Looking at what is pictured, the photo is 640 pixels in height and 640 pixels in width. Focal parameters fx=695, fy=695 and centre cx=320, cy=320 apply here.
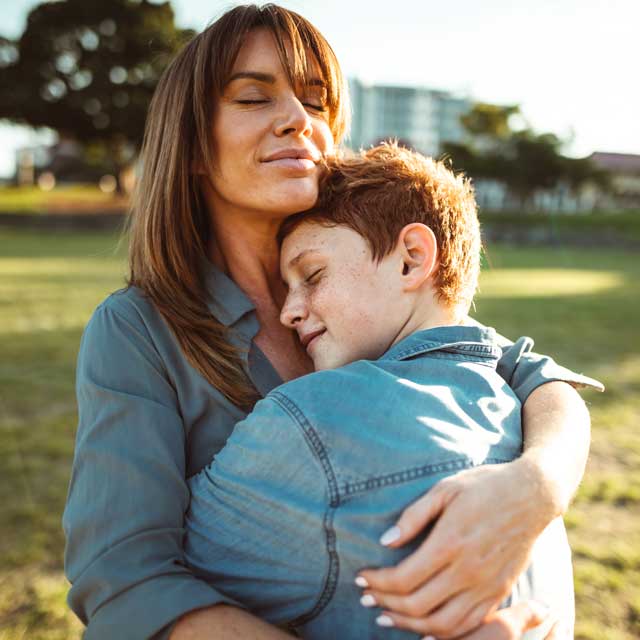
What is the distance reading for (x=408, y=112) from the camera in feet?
316

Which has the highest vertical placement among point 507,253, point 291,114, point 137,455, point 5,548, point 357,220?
point 291,114

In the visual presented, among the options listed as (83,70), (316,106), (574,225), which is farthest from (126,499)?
(83,70)

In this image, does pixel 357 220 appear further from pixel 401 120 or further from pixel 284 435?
pixel 401 120

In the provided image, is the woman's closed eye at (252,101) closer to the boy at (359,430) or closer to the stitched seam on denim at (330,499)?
the boy at (359,430)

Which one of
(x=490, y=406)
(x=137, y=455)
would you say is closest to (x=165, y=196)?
(x=137, y=455)

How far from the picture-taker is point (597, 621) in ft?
9.88

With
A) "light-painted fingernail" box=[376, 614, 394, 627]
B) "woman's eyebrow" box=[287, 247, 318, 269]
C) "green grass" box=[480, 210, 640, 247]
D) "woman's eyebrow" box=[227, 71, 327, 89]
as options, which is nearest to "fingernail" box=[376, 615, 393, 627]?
"light-painted fingernail" box=[376, 614, 394, 627]

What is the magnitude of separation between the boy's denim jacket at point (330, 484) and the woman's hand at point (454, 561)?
0.12ft

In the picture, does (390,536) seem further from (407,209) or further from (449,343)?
(407,209)

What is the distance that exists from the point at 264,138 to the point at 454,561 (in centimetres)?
124

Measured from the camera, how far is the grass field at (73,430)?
312 cm

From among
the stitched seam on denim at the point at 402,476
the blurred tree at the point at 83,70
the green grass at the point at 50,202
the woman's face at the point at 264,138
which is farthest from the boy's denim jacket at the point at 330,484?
the blurred tree at the point at 83,70

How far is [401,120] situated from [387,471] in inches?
3922

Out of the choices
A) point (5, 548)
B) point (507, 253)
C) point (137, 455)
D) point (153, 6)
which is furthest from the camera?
point (153, 6)
